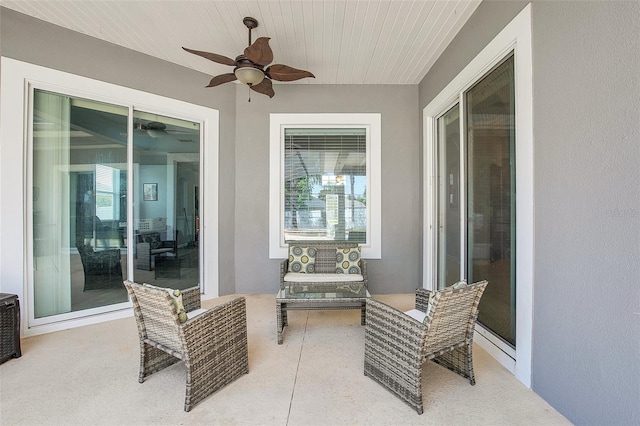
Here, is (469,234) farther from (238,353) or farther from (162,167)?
(162,167)

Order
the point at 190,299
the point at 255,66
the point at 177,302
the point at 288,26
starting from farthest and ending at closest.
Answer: the point at 288,26 < the point at 255,66 < the point at 190,299 < the point at 177,302

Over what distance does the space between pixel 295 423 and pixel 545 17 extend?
2902 mm

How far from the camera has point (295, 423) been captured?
5.05 ft

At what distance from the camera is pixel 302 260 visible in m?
3.47

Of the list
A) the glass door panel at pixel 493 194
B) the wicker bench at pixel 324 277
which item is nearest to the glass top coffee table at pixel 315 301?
the wicker bench at pixel 324 277

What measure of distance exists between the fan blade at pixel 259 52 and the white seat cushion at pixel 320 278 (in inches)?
90.5

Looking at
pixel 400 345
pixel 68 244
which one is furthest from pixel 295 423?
pixel 68 244

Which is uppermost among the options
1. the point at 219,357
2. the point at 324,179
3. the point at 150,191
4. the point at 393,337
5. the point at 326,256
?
the point at 324,179

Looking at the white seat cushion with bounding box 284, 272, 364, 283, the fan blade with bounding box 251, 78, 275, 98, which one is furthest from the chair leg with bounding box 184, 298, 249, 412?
the fan blade with bounding box 251, 78, 275, 98

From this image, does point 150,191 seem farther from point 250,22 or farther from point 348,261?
point 348,261

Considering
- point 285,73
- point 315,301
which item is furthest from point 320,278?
point 285,73

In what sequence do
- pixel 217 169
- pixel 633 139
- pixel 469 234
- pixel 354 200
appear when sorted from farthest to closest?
pixel 354 200, pixel 217 169, pixel 469 234, pixel 633 139

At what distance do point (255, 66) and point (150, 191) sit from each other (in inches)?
79.9

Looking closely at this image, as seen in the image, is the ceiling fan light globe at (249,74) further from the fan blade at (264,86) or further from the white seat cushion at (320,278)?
the white seat cushion at (320,278)
